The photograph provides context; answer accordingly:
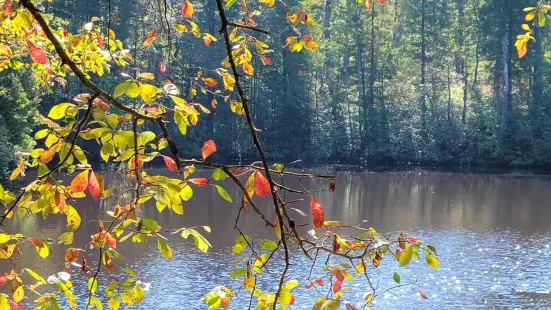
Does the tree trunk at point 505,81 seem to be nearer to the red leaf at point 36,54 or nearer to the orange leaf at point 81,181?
the red leaf at point 36,54

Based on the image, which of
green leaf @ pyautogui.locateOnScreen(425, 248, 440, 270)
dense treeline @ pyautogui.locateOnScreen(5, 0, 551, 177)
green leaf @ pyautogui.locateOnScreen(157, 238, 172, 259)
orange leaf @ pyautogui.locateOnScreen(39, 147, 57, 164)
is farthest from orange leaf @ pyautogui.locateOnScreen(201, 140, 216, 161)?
dense treeline @ pyautogui.locateOnScreen(5, 0, 551, 177)

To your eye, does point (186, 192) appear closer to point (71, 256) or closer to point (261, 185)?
point (261, 185)

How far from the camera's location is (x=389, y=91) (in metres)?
35.6

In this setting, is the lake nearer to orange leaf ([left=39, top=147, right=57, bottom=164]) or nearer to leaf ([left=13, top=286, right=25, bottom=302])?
leaf ([left=13, top=286, right=25, bottom=302])

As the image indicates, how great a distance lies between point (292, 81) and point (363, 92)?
3.61 m

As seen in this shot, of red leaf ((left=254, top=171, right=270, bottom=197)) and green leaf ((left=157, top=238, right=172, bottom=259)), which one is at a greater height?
red leaf ((left=254, top=171, right=270, bottom=197))

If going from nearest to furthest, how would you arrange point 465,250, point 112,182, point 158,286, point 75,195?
point 75,195, point 158,286, point 465,250, point 112,182

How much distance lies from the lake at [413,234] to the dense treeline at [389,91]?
6.61 meters

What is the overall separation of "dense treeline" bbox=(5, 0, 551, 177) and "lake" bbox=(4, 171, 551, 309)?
260 inches

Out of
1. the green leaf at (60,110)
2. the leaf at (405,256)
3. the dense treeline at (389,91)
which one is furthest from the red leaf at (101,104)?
the dense treeline at (389,91)

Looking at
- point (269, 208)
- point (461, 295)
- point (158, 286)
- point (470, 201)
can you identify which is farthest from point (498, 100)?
point (158, 286)

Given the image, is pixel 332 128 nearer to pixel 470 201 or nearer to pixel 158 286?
pixel 470 201

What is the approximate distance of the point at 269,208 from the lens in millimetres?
20859

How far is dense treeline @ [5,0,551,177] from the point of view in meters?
33.1
